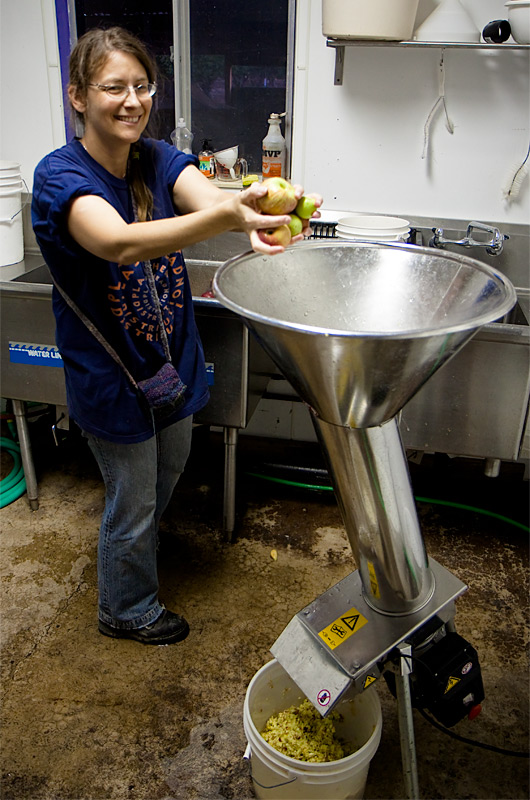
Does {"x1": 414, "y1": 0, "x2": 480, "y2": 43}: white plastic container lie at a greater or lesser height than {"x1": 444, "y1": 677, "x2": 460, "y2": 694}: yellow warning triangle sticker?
greater

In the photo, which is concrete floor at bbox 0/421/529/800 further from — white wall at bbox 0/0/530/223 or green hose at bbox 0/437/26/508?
white wall at bbox 0/0/530/223

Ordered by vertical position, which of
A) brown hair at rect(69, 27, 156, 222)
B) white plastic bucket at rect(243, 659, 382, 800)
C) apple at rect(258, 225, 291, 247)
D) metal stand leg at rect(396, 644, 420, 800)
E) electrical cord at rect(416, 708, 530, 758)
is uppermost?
brown hair at rect(69, 27, 156, 222)

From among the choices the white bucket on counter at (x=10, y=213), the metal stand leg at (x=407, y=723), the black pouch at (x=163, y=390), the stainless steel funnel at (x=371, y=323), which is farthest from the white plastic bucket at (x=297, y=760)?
the white bucket on counter at (x=10, y=213)

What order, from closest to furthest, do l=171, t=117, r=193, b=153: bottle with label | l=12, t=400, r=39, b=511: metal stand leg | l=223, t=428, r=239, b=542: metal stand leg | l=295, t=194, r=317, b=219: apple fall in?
l=295, t=194, r=317, b=219: apple < l=223, t=428, r=239, b=542: metal stand leg < l=12, t=400, r=39, b=511: metal stand leg < l=171, t=117, r=193, b=153: bottle with label

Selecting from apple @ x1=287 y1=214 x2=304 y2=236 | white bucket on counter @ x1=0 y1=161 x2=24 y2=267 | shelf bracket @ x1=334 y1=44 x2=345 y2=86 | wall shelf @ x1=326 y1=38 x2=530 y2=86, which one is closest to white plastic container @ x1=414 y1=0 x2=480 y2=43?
wall shelf @ x1=326 y1=38 x2=530 y2=86

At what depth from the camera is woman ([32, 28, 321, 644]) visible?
1226 mm

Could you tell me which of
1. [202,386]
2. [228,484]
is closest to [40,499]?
[228,484]

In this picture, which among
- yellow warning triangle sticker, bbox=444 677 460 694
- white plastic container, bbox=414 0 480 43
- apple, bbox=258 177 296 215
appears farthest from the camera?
white plastic container, bbox=414 0 480 43

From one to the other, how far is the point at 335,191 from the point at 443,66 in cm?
51

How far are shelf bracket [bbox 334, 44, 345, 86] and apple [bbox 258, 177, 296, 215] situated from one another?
1.33m

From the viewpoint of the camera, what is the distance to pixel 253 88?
Answer: 2.42 m

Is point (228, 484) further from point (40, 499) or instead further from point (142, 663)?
point (40, 499)

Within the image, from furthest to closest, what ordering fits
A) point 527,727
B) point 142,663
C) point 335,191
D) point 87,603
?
point 335,191 → point 87,603 → point 142,663 → point 527,727

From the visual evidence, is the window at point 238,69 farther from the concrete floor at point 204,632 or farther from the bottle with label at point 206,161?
the concrete floor at point 204,632
